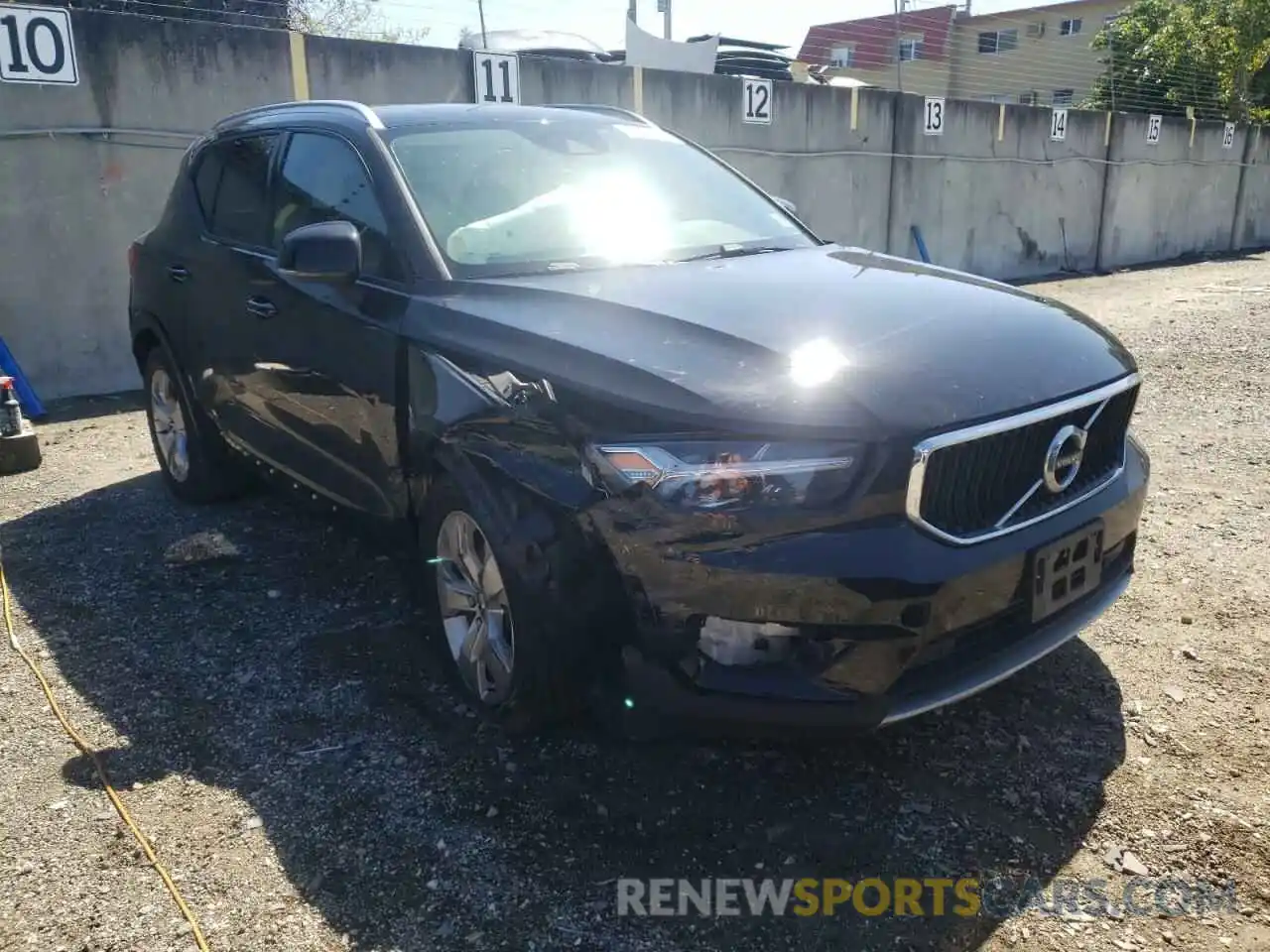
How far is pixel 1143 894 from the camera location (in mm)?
2412

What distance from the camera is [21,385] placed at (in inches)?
287

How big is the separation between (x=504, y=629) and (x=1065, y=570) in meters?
1.51

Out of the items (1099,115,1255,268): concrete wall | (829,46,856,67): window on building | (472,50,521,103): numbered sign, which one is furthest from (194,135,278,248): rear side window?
(829,46,856,67): window on building

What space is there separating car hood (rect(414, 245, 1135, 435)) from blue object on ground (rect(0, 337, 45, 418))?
18.2 ft

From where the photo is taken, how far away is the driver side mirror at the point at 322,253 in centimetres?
317

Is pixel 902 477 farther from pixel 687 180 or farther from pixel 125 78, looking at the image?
pixel 125 78

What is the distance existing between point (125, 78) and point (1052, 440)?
7.66 m

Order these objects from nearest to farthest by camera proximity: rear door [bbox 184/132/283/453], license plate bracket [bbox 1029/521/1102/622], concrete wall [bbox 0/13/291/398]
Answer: license plate bracket [bbox 1029/521/1102/622] < rear door [bbox 184/132/283/453] < concrete wall [bbox 0/13/291/398]

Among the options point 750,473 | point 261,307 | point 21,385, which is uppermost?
point 261,307

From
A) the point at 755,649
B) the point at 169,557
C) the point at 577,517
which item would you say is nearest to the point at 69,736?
the point at 169,557

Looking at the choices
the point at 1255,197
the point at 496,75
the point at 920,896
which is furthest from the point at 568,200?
the point at 1255,197

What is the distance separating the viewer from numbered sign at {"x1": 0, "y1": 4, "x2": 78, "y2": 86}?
720cm

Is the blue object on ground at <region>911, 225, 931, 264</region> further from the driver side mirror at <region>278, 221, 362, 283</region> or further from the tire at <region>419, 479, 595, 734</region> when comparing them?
the tire at <region>419, 479, 595, 734</region>

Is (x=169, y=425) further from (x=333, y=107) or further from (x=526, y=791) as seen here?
(x=526, y=791)
